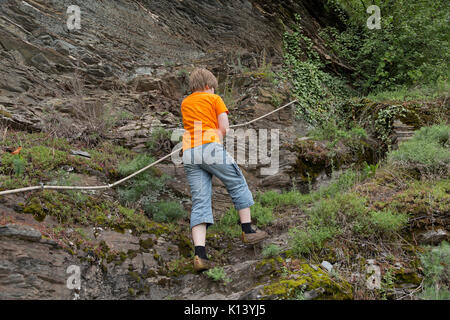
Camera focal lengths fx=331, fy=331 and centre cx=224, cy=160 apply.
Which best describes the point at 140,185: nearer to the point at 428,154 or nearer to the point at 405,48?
the point at 428,154

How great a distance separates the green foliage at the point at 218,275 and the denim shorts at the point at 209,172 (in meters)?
0.55

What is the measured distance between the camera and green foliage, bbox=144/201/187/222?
15.7 ft

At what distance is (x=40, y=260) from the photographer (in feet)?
10.8

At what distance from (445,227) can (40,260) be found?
14.5 ft

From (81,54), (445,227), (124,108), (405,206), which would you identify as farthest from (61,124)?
(445,227)

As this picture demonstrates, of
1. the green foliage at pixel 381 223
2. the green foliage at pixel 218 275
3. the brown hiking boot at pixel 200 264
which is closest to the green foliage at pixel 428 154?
the green foliage at pixel 381 223

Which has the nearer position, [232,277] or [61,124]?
[232,277]

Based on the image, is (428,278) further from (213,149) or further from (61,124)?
(61,124)

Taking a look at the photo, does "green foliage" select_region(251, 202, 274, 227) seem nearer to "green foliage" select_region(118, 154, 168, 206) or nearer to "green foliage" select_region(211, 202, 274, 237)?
"green foliage" select_region(211, 202, 274, 237)

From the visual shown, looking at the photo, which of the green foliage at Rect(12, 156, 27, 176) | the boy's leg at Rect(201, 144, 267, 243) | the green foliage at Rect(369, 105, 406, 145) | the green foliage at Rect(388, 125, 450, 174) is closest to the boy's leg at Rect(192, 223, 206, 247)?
the boy's leg at Rect(201, 144, 267, 243)

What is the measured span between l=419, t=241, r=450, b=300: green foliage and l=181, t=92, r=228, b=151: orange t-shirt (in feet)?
8.66

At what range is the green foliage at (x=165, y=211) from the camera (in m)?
4.77

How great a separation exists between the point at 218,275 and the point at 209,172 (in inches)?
49.7

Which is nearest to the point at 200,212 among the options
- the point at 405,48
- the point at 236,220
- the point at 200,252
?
the point at 200,252
